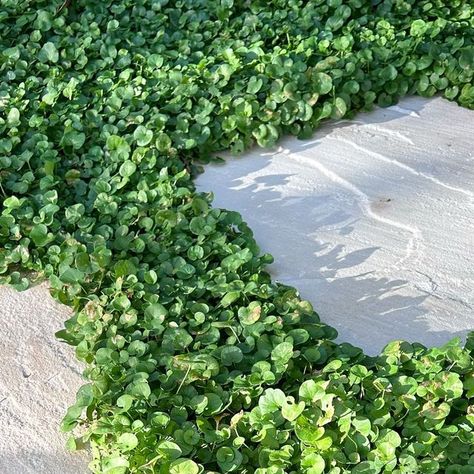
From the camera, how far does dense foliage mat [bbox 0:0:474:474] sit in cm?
163

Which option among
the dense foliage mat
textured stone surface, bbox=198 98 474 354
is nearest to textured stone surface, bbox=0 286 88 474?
the dense foliage mat

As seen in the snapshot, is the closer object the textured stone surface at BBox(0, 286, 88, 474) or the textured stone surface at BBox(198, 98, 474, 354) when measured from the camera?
the textured stone surface at BBox(0, 286, 88, 474)

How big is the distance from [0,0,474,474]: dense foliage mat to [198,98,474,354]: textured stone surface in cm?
10

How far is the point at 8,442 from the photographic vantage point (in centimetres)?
178

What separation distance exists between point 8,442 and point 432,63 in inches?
76.2

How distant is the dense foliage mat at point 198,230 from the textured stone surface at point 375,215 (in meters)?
0.10

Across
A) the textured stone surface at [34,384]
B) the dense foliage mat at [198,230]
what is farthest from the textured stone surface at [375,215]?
the textured stone surface at [34,384]

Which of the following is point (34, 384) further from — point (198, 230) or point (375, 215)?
point (375, 215)

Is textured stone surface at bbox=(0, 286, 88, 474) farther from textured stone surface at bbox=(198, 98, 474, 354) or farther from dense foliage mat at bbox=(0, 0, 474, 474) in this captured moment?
textured stone surface at bbox=(198, 98, 474, 354)

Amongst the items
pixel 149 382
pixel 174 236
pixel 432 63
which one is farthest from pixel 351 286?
pixel 432 63

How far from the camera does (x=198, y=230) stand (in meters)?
2.15

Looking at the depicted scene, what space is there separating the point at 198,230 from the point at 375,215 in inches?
22.0

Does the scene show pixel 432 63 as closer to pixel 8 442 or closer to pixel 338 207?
pixel 338 207

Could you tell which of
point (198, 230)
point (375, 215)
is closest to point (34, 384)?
point (198, 230)
